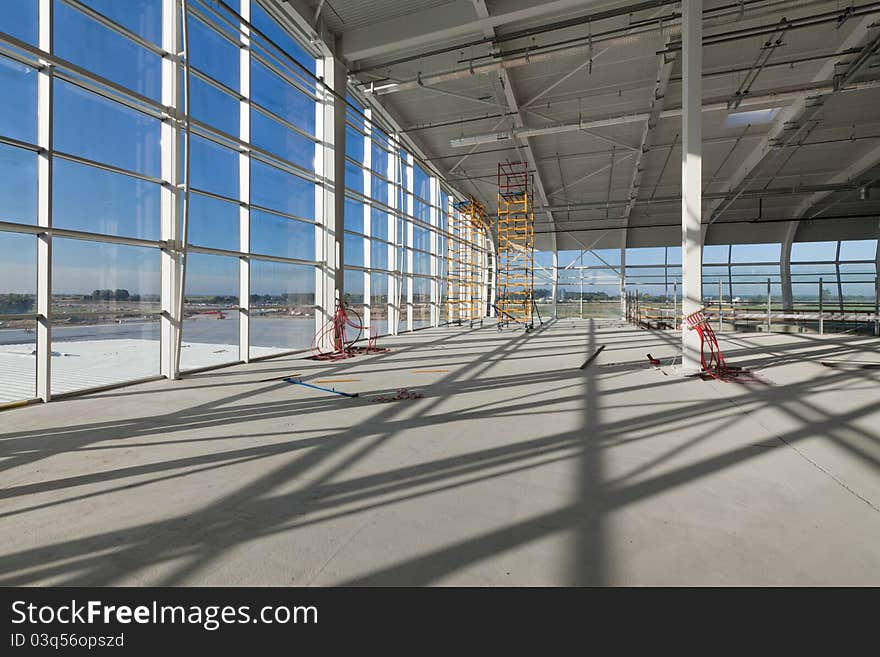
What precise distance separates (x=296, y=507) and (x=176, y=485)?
1.02 metres

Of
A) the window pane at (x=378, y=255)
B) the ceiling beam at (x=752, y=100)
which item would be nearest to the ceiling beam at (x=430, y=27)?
the ceiling beam at (x=752, y=100)

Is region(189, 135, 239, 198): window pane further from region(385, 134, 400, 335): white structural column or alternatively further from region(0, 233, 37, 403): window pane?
region(385, 134, 400, 335): white structural column

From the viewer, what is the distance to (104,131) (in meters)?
6.48

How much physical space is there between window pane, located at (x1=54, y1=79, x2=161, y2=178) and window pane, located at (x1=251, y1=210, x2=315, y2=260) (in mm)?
2351

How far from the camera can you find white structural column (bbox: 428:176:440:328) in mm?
19375

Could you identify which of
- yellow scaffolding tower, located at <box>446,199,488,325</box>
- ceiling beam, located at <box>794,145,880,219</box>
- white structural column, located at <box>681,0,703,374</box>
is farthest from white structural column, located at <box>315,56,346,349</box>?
ceiling beam, located at <box>794,145,880,219</box>

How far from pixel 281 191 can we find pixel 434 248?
33.2ft

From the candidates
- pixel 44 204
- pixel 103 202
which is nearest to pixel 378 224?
pixel 103 202

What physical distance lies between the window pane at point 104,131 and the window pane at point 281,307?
2.77 meters

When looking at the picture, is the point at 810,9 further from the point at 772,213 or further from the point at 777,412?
the point at 772,213

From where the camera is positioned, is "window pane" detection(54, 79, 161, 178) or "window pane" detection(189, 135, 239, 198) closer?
"window pane" detection(54, 79, 161, 178)

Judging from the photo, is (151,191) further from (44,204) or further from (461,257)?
(461,257)

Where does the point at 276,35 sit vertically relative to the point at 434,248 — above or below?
above

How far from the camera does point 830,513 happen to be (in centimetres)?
260
